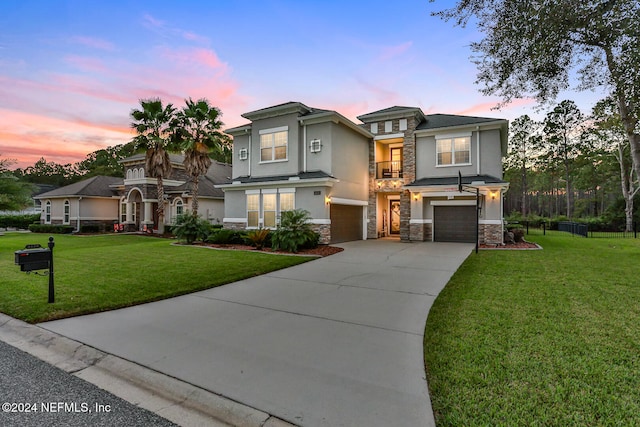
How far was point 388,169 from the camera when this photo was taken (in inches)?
755

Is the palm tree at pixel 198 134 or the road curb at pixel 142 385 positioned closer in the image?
the road curb at pixel 142 385

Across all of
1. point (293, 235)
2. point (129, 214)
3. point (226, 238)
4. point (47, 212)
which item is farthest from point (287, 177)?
point (47, 212)

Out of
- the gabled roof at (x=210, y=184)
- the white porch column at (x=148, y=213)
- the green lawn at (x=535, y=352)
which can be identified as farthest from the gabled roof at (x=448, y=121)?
the white porch column at (x=148, y=213)

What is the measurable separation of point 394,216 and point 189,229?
506 inches

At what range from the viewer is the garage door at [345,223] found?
15.7 metres

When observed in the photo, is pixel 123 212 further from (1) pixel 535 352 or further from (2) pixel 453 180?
(1) pixel 535 352

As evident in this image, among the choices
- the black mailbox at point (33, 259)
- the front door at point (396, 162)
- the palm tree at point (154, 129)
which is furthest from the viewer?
the palm tree at point (154, 129)

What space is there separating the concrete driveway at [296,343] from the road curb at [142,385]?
105mm

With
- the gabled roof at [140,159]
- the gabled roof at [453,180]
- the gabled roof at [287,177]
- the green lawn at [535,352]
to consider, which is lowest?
the green lawn at [535,352]

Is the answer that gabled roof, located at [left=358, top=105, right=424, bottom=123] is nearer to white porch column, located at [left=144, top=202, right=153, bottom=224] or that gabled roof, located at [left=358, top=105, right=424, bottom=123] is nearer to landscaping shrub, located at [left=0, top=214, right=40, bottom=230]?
white porch column, located at [left=144, top=202, right=153, bottom=224]

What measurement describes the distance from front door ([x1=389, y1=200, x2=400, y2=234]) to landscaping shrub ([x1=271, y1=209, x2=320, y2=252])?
29.4 feet

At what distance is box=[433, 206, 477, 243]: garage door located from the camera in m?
16.5

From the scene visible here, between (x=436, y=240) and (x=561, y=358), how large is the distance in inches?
550

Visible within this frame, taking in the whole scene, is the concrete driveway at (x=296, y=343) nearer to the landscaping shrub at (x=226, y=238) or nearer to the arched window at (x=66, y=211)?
the landscaping shrub at (x=226, y=238)
